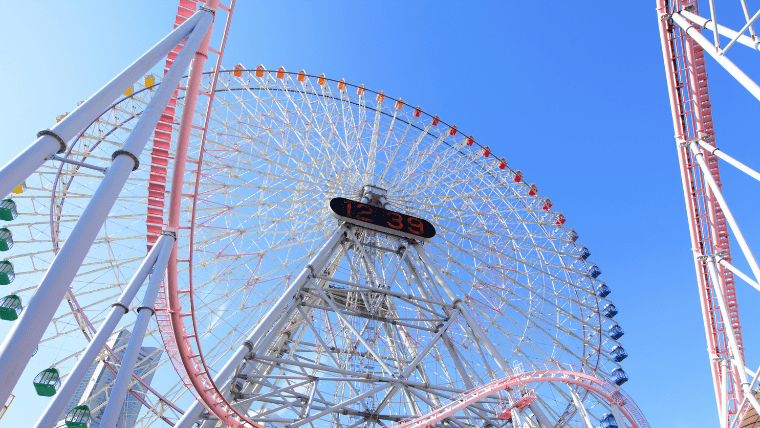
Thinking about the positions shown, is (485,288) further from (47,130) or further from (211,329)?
(47,130)

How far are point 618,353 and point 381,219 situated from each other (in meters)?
12.8

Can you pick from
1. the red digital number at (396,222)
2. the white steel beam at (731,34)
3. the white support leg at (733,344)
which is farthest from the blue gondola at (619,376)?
the white steel beam at (731,34)

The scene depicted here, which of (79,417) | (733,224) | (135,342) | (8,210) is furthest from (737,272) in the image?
(8,210)

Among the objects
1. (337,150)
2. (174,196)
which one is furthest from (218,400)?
(337,150)

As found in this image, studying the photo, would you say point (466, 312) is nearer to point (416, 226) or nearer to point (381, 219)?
point (416, 226)

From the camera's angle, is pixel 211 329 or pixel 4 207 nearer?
pixel 4 207

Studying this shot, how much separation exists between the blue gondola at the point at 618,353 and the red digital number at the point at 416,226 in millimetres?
10831

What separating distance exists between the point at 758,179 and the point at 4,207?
18422mm

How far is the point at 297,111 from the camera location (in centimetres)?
2211

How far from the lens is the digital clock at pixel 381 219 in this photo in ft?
67.9

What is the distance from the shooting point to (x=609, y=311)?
2403cm

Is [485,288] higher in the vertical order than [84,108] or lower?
higher

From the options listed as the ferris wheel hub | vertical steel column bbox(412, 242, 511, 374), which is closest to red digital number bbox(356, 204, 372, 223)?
the ferris wheel hub

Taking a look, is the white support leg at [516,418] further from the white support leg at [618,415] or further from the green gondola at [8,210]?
the green gondola at [8,210]
